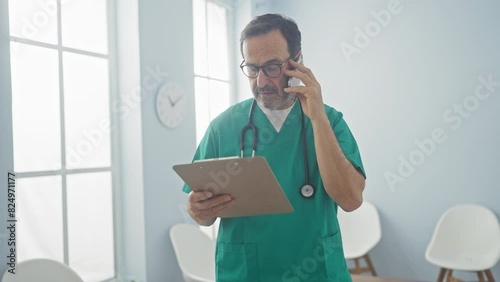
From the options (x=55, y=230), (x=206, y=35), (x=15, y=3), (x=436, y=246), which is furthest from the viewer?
(x=206, y=35)

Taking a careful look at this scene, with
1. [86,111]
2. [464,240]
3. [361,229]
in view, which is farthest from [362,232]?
[86,111]

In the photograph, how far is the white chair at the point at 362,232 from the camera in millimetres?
3477

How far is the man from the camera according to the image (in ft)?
3.92

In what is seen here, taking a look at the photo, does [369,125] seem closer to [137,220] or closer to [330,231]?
[137,220]

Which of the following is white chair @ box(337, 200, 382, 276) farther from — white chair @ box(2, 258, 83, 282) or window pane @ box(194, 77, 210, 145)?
white chair @ box(2, 258, 83, 282)

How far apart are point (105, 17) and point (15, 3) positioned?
2.06 feet

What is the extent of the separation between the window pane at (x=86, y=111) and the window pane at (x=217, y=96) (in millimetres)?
1082

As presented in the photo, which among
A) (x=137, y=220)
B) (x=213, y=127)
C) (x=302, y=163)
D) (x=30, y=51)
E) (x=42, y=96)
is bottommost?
(x=137, y=220)

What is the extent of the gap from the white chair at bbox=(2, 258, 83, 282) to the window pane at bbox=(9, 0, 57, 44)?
1067 mm

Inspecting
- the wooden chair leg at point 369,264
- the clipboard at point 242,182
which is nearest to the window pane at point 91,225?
the clipboard at point 242,182

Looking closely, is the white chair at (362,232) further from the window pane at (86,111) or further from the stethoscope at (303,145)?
the stethoscope at (303,145)

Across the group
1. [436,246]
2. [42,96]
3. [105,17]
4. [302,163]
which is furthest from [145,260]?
[436,246]

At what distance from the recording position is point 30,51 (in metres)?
2.25

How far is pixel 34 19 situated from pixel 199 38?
144 cm
